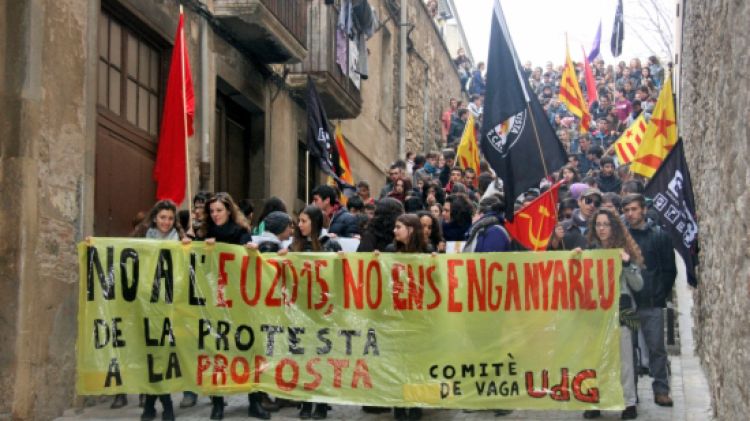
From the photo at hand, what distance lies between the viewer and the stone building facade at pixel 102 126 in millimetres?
7965

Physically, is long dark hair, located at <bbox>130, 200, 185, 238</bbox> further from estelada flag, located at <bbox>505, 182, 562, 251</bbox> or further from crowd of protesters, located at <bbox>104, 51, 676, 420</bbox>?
estelada flag, located at <bbox>505, 182, 562, 251</bbox>

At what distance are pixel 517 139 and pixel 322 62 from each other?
7485 mm

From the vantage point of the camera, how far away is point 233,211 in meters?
8.62

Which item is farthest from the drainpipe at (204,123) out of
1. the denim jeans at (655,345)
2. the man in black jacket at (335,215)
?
the denim jeans at (655,345)

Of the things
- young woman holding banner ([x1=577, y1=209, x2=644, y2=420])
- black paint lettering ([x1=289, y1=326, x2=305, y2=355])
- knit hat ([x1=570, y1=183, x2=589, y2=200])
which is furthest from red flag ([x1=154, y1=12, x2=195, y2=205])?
knit hat ([x1=570, y1=183, x2=589, y2=200])

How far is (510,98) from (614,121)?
1405cm

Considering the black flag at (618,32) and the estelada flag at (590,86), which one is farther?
the black flag at (618,32)

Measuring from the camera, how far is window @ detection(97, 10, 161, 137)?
10.1 m

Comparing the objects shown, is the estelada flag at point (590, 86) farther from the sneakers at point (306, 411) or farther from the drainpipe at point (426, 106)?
the sneakers at point (306, 411)

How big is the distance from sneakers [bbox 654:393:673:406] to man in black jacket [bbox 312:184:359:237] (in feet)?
11.9

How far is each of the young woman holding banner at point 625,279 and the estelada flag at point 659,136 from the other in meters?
3.56

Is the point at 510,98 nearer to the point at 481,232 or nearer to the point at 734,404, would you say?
the point at 481,232

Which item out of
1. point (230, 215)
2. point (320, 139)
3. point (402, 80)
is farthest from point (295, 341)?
point (402, 80)

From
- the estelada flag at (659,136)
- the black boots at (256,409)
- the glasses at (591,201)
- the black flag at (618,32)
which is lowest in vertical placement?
the black boots at (256,409)
